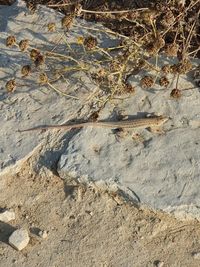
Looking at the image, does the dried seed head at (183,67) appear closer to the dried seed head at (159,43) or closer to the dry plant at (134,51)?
the dry plant at (134,51)

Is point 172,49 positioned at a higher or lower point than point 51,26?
lower

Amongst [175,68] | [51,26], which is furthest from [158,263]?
[51,26]

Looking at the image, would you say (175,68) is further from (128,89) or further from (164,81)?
(128,89)

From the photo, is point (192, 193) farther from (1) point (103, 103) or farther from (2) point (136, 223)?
(1) point (103, 103)

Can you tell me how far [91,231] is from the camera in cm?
432

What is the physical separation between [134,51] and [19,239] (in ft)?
5.35

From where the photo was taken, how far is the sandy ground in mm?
4203

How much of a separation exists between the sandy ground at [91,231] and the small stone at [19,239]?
0.05 m

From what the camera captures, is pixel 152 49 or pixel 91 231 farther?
pixel 152 49

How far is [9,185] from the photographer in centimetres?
461

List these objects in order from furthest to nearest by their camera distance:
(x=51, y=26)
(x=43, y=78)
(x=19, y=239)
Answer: (x=51, y=26) < (x=43, y=78) < (x=19, y=239)

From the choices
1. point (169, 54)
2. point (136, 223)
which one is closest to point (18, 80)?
point (169, 54)

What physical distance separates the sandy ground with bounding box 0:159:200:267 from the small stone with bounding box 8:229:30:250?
1.8 inches

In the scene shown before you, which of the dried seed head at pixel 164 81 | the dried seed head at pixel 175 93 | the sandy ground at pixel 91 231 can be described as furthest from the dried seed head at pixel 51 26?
the sandy ground at pixel 91 231
